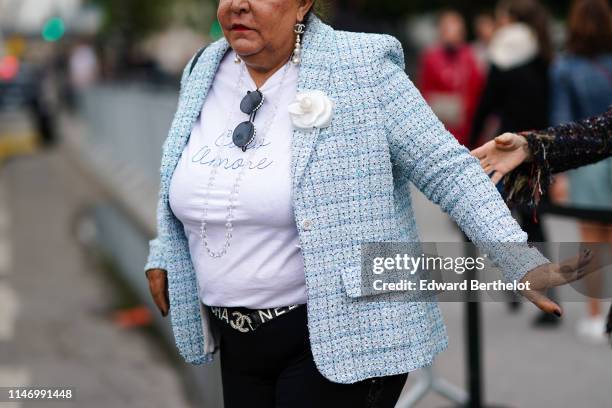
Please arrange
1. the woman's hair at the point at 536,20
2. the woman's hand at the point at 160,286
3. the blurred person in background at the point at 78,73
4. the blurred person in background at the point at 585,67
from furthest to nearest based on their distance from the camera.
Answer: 1. the blurred person in background at the point at 78,73
2. the woman's hair at the point at 536,20
3. the blurred person in background at the point at 585,67
4. the woman's hand at the point at 160,286

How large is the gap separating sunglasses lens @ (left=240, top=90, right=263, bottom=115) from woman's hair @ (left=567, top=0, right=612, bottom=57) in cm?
339

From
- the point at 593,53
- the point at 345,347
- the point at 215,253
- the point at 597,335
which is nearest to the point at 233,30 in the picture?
the point at 215,253

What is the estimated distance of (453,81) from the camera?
26.6ft

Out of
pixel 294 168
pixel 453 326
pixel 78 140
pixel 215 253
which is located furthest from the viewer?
pixel 78 140

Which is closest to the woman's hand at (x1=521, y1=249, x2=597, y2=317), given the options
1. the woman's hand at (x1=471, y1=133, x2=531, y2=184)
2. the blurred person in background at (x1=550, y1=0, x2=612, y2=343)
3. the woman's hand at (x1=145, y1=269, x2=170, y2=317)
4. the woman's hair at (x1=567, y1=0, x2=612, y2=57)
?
the woman's hand at (x1=471, y1=133, x2=531, y2=184)

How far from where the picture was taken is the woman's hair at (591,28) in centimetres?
545

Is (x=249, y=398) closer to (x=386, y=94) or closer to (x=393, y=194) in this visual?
(x=393, y=194)

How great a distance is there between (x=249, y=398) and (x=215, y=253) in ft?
1.31

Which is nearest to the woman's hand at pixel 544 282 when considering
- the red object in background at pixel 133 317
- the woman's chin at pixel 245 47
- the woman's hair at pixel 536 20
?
the woman's chin at pixel 245 47

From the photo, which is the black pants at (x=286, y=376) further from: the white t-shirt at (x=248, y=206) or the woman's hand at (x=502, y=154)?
the woman's hand at (x=502, y=154)

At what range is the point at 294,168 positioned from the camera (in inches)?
95.0

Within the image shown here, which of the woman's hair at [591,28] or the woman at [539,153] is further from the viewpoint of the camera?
the woman's hair at [591,28]

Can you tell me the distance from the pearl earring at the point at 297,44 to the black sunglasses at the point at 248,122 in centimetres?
13

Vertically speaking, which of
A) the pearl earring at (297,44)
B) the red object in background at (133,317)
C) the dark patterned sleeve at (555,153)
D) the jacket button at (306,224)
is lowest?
the red object in background at (133,317)
